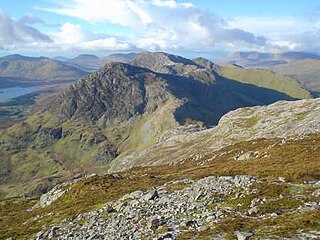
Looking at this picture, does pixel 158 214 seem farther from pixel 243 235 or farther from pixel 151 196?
pixel 243 235

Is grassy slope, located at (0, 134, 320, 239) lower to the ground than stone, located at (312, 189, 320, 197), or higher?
lower

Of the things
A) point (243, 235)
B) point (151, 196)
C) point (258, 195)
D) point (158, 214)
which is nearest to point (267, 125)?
point (151, 196)

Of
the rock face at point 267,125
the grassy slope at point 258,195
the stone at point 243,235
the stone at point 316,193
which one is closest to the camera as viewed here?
the stone at point 243,235

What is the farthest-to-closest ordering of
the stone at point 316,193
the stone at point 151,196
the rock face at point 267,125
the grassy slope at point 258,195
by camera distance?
1. the rock face at point 267,125
2. the stone at point 151,196
3. the stone at point 316,193
4. the grassy slope at point 258,195

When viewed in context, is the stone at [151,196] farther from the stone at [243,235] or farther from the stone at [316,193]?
the stone at [243,235]

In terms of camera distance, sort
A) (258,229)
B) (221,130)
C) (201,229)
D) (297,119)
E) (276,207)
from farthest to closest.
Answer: (221,130) → (297,119) → (276,207) → (201,229) → (258,229)

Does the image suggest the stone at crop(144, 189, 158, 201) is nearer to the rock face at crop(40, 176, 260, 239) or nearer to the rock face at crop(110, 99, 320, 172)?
the rock face at crop(40, 176, 260, 239)

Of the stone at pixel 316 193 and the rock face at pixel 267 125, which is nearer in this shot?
the stone at pixel 316 193

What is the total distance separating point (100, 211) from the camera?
45.6 m

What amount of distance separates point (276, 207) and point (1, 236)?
3235 centimetres

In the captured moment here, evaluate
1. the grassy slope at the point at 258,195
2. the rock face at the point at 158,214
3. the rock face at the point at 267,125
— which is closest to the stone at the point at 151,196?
the rock face at the point at 158,214

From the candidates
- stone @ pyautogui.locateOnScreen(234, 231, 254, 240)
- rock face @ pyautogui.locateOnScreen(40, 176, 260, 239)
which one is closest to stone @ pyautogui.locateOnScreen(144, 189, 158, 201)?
rock face @ pyautogui.locateOnScreen(40, 176, 260, 239)

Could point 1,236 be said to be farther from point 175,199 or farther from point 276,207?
point 276,207

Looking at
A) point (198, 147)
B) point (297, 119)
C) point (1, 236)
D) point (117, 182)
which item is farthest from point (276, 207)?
point (198, 147)
